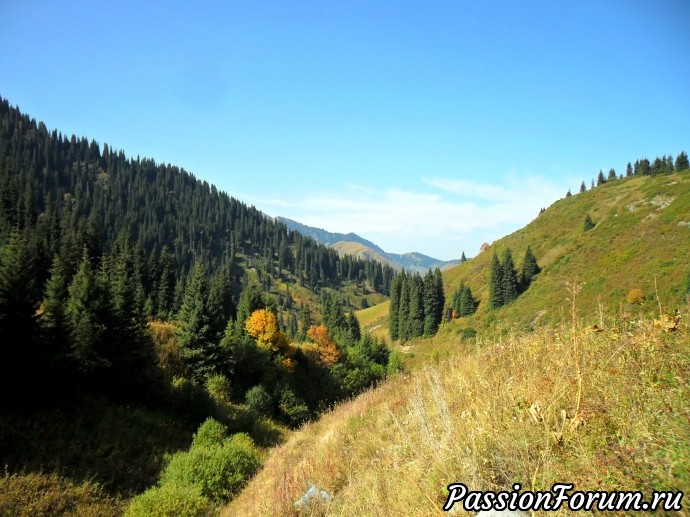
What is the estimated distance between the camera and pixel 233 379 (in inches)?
1399

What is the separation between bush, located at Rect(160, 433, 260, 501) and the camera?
12.2 meters

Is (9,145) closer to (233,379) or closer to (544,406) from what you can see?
(233,379)

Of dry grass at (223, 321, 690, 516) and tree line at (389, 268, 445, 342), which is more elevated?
dry grass at (223, 321, 690, 516)

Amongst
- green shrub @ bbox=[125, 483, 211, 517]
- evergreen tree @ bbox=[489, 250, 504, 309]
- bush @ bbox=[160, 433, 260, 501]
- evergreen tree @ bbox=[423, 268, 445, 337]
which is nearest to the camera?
green shrub @ bbox=[125, 483, 211, 517]

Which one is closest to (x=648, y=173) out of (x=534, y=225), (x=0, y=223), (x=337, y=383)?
(x=534, y=225)

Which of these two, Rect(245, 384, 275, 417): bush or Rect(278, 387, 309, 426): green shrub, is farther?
Rect(278, 387, 309, 426): green shrub

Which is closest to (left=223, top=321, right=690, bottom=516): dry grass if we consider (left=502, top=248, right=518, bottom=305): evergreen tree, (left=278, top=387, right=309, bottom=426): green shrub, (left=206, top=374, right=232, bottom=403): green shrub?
(left=206, top=374, right=232, bottom=403): green shrub

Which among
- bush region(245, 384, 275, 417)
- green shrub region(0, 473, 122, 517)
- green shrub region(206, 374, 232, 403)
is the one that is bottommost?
bush region(245, 384, 275, 417)

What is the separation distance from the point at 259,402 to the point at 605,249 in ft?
268

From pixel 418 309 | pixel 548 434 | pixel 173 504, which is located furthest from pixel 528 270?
pixel 548 434

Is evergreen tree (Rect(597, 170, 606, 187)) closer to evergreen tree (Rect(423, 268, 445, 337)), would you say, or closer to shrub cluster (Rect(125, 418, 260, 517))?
evergreen tree (Rect(423, 268, 445, 337))

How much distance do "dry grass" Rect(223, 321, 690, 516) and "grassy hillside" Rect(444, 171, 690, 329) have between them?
1546 inches

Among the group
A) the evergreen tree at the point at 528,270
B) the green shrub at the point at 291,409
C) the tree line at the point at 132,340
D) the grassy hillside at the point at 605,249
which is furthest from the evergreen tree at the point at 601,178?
the green shrub at the point at 291,409

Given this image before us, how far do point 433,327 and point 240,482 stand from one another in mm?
84745
